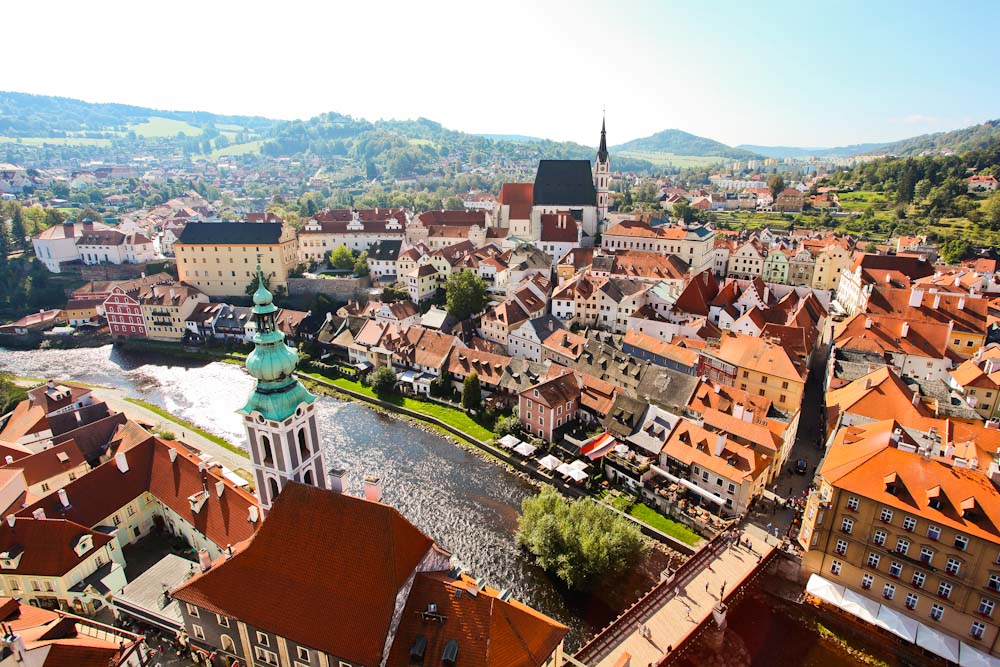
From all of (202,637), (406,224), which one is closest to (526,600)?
(202,637)

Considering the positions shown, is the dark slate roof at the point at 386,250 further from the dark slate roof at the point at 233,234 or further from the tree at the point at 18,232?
the tree at the point at 18,232

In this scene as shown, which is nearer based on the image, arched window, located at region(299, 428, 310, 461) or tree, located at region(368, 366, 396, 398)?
arched window, located at region(299, 428, 310, 461)

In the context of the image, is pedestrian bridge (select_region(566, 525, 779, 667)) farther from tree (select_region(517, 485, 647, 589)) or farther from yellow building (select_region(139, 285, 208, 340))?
yellow building (select_region(139, 285, 208, 340))

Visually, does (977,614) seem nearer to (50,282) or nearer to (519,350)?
(519,350)

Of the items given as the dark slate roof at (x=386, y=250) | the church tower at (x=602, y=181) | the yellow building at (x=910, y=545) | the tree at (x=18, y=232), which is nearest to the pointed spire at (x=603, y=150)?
the church tower at (x=602, y=181)

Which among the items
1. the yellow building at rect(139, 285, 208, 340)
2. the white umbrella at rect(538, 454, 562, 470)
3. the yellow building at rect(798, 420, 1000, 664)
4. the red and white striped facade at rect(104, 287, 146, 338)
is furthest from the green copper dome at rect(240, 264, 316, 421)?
the red and white striped facade at rect(104, 287, 146, 338)
